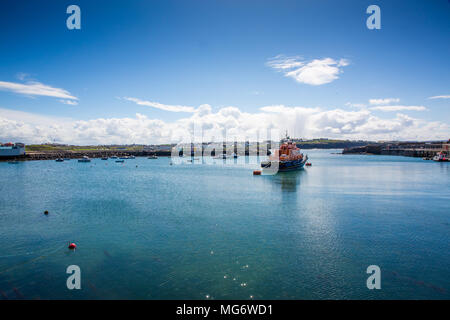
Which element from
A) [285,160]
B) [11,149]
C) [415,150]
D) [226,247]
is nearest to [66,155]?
[11,149]

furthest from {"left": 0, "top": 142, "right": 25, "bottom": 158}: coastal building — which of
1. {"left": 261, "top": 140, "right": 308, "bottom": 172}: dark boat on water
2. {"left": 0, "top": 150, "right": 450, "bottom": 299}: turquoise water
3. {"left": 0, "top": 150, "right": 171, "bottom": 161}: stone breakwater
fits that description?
{"left": 261, "top": 140, "right": 308, "bottom": 172}: dark boat on water

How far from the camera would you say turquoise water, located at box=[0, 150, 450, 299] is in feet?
44.2

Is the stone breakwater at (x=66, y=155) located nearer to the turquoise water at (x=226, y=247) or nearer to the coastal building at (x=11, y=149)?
the coastal building at (x=11, y=149)

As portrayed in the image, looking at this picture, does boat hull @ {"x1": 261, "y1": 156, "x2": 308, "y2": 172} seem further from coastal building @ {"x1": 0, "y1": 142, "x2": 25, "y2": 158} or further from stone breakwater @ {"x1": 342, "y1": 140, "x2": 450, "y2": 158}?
coastal building @ {"x1": 0, "y1": 142, "x2": 25, "y2": 158}

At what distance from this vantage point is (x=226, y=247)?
18.8 m

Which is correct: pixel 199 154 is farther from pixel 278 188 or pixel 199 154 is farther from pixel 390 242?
pixel 390 242

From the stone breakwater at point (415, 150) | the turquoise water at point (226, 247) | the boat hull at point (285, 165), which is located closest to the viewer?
the turquoise water at point (226, 247)

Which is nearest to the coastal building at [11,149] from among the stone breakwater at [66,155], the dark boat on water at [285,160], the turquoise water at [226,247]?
the stone breakwater at [66,155]

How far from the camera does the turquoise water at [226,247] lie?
13461 millimetres

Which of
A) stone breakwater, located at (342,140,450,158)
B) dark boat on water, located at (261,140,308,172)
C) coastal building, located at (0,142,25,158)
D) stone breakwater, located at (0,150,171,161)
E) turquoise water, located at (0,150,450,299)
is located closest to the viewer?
turquoise water, located at (0,150,450,299)

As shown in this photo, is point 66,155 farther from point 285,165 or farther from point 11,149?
point 285,165

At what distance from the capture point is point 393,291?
43.5 feet
